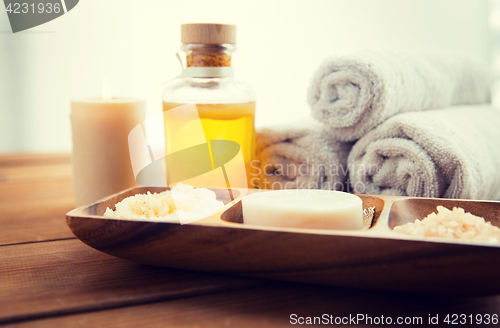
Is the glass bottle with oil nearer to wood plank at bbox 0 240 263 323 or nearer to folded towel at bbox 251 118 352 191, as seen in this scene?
folded towel at bbox 251 118 352 191

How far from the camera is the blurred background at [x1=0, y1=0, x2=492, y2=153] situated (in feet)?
3.84

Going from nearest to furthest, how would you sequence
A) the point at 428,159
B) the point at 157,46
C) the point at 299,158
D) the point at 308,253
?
the point at 308,253 → the point at 428,159 → the point at 299,158 → the point at 157,46

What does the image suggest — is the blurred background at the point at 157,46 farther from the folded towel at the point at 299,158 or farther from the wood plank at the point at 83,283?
the wood plank at the point at 83,283

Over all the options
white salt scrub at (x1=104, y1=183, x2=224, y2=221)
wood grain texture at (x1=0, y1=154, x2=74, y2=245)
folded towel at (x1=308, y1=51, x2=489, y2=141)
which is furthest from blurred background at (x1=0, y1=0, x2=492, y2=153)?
white salt scrub at (x1=104, y1=183, x2=224, y2=221)

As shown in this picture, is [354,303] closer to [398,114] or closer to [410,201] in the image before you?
[410,201]

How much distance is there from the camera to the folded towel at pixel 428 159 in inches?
19.9

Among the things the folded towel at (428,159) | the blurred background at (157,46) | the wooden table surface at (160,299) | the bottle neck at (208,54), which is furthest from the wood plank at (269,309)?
the blurred background at (157,46)

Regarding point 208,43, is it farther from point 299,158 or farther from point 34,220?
point 34,220

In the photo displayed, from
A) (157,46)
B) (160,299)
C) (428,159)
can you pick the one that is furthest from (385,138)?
(157,46)

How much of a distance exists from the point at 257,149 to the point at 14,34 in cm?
91

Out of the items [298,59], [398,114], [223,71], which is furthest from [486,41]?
[223,71]

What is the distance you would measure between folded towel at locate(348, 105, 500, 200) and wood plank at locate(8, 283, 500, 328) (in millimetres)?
210

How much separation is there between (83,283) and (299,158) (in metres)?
0.35

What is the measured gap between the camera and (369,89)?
553mm
